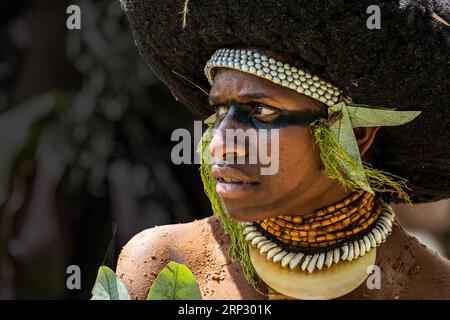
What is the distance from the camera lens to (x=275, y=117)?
241 cm

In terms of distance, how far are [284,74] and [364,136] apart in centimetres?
33

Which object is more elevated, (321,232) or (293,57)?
(293,57)

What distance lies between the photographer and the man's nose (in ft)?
7.83

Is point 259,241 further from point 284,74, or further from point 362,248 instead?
point 284,74

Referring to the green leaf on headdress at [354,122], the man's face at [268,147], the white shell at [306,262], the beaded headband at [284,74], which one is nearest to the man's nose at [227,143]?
the man's face at [268,147]

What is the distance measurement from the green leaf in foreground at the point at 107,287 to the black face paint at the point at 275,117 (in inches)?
22.0

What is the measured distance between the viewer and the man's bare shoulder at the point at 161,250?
2.76 metres

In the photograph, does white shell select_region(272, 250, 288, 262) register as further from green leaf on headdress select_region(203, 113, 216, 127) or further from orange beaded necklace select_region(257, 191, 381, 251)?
green leaf on headdress select_region(203, 113, 216, 127)

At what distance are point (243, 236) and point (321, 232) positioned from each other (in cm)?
27

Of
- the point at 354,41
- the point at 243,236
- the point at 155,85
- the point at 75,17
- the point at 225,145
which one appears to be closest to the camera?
the point at 354,41

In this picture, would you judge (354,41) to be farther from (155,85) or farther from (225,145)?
(155,85)

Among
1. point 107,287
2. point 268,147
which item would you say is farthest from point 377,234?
point 107,287
